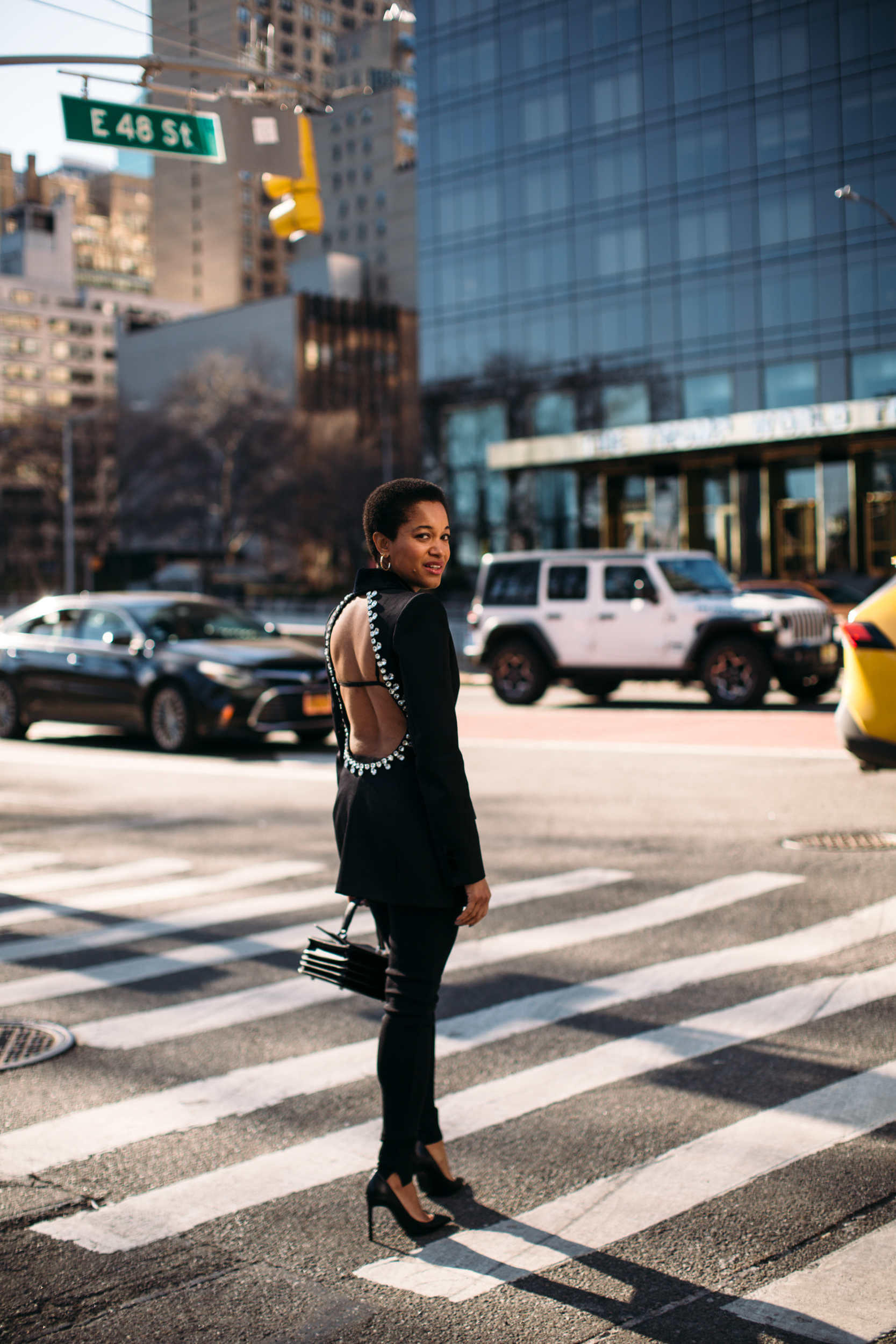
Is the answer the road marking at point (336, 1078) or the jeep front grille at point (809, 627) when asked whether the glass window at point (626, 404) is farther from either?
the road marking at point (336, 1078)

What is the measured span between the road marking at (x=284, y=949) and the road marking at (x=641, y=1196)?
206 centimetres

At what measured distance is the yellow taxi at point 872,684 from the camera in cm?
856

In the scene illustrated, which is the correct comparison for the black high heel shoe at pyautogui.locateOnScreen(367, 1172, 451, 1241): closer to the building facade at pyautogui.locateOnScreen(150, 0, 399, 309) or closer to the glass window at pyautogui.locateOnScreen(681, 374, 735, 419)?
the building facade at pyautogui.locateOnScreen(150, 0, 399, 309)

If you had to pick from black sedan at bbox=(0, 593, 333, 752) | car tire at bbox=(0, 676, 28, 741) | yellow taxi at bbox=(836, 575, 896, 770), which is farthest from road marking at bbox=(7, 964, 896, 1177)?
car tire at bbox=(0, 676, 28, 741)

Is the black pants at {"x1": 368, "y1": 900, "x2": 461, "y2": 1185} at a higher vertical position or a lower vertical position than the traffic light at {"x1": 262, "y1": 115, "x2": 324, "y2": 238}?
lower

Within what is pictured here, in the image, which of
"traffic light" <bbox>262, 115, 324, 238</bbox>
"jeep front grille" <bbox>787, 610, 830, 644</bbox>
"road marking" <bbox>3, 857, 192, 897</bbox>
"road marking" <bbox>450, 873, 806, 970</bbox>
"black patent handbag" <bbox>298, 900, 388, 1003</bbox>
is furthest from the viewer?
"jeep front grille" <bbox>787, 610, 830, 644</bbox>

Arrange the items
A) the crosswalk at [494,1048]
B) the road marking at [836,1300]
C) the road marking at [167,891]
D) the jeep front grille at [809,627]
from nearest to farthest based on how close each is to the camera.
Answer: the road marking at [836,1300] → the crosswalk at [494,1048] → the road marking at [167,891] → the jeep front grille at [809,627]

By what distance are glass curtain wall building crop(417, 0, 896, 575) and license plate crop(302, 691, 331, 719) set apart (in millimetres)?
30521

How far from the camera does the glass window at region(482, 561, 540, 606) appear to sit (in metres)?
20.1

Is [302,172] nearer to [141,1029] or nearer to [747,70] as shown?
[141,1029]

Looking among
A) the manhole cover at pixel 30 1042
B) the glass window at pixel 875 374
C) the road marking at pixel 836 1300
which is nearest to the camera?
the road marking at pixel 836 1300

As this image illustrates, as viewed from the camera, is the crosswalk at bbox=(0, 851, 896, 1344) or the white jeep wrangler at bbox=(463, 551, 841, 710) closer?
the crosswalk at bbox=(0, 851, 896, 1344)

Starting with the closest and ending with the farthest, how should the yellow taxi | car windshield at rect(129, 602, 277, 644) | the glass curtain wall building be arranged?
the yellow taxi < car windshield at rect(129, 602, 277, 644) < the glass curtain wall building

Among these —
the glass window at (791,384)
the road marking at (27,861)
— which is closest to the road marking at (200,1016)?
the road marking at (27,861)
